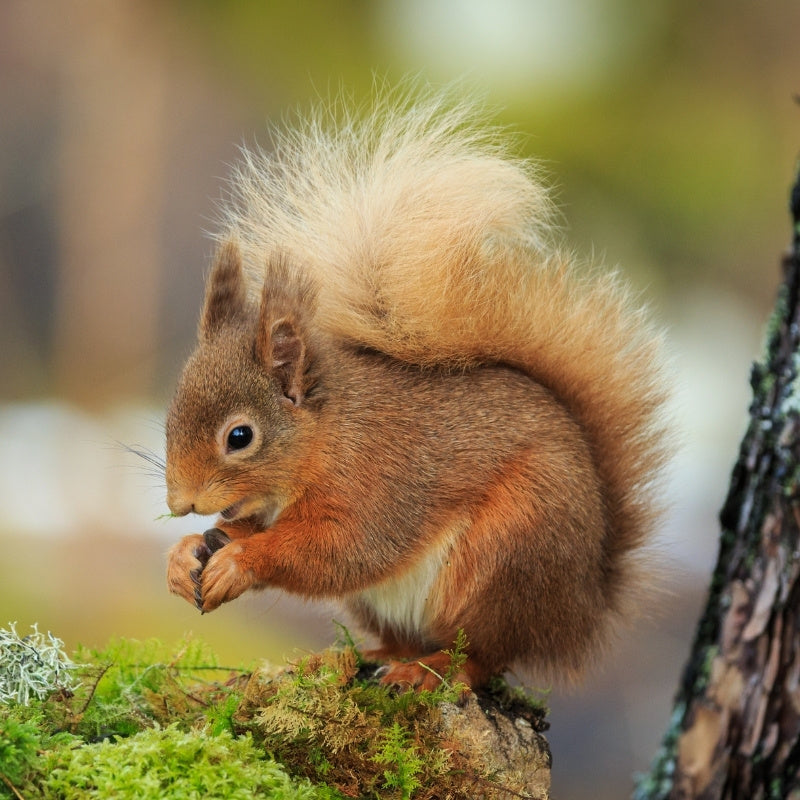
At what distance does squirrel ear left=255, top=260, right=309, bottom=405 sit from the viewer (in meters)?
1.59

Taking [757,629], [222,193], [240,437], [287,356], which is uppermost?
[222,193]

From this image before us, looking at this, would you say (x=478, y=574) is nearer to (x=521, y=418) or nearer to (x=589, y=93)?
(x=521, y=418)

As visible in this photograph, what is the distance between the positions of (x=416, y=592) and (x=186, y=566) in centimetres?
38

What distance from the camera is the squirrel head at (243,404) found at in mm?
1523

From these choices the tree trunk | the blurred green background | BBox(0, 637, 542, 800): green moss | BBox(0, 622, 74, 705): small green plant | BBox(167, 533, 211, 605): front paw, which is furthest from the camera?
the blurred green background

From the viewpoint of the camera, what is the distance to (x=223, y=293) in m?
1.70

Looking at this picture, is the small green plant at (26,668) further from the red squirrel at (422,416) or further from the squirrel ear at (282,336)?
the squirrel ear at (282,336)

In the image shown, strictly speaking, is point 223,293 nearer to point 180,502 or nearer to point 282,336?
point 282,336

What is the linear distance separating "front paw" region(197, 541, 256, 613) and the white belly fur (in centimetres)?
24

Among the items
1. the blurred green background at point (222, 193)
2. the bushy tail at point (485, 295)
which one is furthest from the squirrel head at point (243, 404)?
the blurred green background at point (222, 193)

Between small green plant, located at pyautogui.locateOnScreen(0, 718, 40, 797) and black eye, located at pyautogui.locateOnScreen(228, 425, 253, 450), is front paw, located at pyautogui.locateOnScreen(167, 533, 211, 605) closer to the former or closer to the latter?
black eye, located at pyautogui.locateOnScreen(228, 425, 253, 450)

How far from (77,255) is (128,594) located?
1606 millimetres

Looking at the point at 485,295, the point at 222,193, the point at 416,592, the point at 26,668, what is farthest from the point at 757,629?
the point at 222,193

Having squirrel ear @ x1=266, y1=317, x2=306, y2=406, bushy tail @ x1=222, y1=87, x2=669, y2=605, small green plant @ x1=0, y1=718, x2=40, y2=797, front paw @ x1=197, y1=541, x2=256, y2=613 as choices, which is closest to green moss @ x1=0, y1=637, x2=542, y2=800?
small green plant @ x1=0, y1=718, x2=40, y2=797
